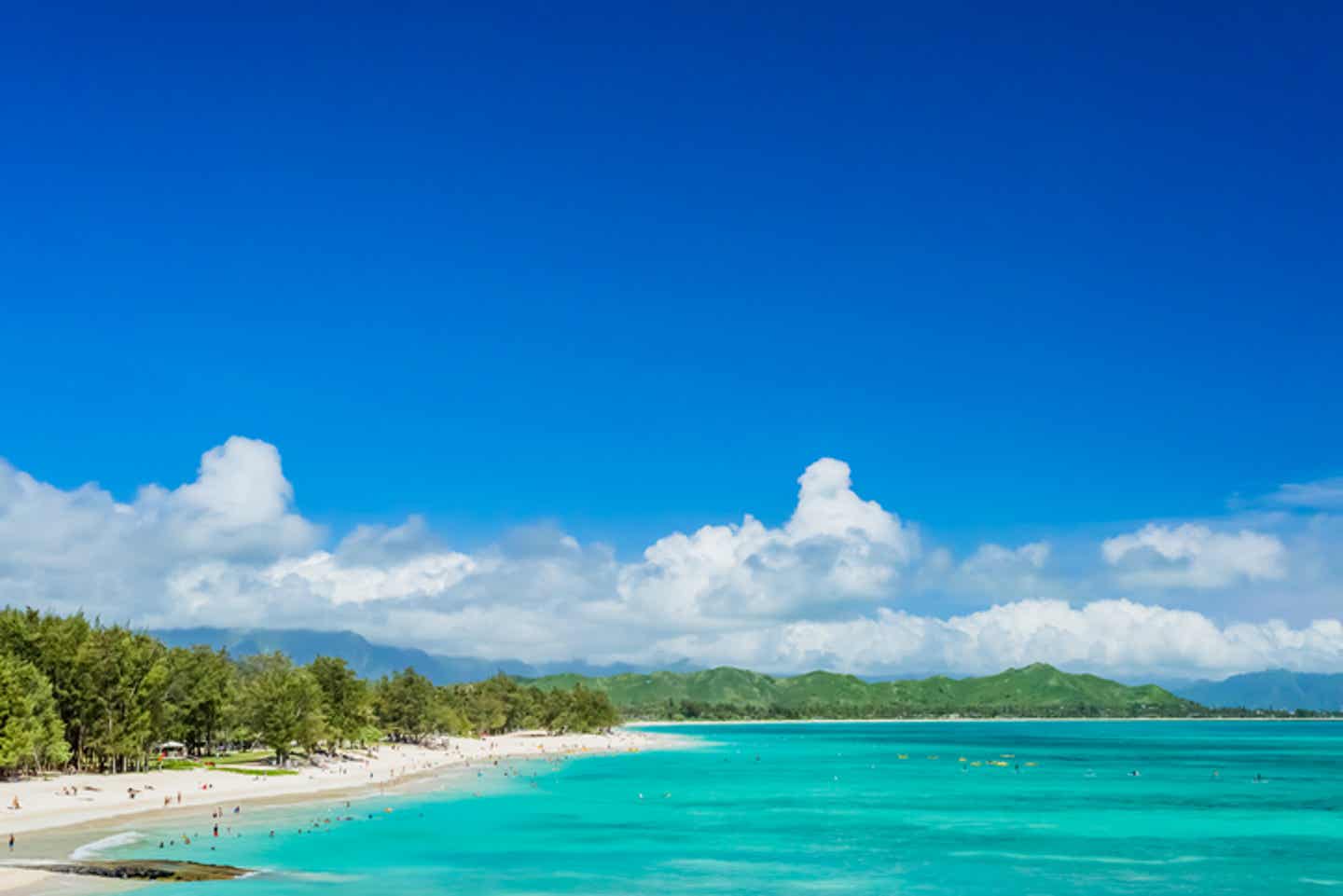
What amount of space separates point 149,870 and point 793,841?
170ft

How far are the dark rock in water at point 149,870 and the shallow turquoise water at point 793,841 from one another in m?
2.62

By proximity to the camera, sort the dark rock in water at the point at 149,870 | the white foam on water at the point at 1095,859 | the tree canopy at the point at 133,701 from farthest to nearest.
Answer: the tree canopy at the point at 133,701, the white foam on water at the point at 1095,859, the dark rock in water at the point at 149,870

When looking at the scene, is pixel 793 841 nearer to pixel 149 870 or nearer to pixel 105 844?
pixel 149 870

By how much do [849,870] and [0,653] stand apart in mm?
85459

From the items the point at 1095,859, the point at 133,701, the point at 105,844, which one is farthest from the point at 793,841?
the point at 133,701

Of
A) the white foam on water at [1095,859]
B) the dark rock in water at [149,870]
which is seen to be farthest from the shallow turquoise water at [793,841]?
the dark rock in water at [149,870]

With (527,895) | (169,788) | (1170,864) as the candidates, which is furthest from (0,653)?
(1170,864)

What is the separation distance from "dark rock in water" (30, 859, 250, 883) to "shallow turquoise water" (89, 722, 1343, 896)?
2622 mm

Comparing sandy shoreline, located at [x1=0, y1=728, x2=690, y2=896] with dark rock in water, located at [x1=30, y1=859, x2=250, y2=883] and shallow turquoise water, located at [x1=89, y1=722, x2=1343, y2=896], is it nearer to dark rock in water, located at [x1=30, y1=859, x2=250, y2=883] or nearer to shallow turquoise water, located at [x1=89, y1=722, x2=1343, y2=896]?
dark rock in water, located at [x1=30, y1=859, x2=250, y2=883]

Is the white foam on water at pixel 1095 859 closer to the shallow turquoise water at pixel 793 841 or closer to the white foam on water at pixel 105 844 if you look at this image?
the shallow turquoise water at pixel 793 841

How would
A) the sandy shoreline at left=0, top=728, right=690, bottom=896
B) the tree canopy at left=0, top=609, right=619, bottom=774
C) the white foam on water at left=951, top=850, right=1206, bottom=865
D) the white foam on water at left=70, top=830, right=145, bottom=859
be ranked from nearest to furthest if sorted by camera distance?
the sandy shoreline at left=0, top=728, right=690, bottom=896
the white foam on water at left=70, top=830, right=145, bottom=859
the white foam on water at left=951, top=850, right=1206, bottom=865
the tree canopy at left=0, top=609, right=619, bottom=774

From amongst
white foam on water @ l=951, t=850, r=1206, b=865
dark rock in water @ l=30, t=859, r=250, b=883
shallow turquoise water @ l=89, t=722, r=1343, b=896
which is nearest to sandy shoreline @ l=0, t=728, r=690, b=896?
dark rock in water @ l=30, t=859, r=250, b=883

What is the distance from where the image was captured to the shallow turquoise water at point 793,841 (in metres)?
71.6

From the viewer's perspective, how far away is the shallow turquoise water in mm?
71625
